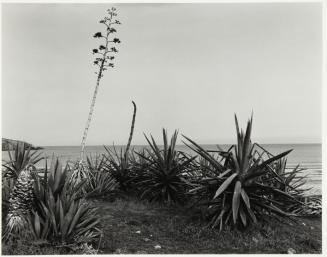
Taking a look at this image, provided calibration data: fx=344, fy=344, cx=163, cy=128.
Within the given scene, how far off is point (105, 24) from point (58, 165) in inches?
144

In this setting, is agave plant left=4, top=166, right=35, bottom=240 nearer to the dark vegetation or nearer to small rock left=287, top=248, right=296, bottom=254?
the dark vegetation

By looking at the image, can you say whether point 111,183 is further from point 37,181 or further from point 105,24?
point 105,24

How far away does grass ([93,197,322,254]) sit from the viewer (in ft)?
17.3

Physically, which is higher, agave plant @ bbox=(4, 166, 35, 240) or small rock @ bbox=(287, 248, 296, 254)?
agave plant @ bbox=(4, 166, 35, 240)

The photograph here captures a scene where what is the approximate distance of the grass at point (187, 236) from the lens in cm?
526

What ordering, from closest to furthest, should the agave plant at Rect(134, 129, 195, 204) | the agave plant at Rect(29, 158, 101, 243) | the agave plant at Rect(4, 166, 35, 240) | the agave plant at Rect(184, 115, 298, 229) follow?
the agave plant at Rect(29, 158, 101, 243) < the agave plant at Rect(4, 166, 35, 240) < the agave plant at Rect(184, 115, 298, 229) < the agave plant at Rect(134, 129, 195, 204)

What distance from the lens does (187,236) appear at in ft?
18.6

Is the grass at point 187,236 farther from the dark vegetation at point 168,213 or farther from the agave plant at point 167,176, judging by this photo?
the agave plant at point 167,176

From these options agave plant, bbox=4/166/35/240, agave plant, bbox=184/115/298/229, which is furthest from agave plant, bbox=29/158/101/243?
agave plant, bbox=184/115/298/229

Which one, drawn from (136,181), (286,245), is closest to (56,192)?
(136,181)

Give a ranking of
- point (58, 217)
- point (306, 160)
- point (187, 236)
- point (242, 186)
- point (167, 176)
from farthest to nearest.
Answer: point (306, 160) → point (167, 176) → point (242, 186) → point (187, 236) → point (58, 217)

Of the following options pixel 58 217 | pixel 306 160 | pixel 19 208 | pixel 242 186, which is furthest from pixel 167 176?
pixel 306 160

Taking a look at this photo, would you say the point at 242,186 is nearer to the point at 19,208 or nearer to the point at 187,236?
the point at 187,236

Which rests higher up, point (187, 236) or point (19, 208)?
point (19, 208)
